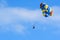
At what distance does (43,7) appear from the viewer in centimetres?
5234

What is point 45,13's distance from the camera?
52312 mm

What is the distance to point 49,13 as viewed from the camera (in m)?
52.5

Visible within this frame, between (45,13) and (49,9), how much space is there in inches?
77.7

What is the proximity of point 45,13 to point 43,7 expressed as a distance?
6.99 feet

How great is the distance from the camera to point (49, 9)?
2072 inches

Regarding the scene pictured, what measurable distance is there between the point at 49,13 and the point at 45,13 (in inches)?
54.8

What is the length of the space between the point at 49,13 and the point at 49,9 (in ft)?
4.47
